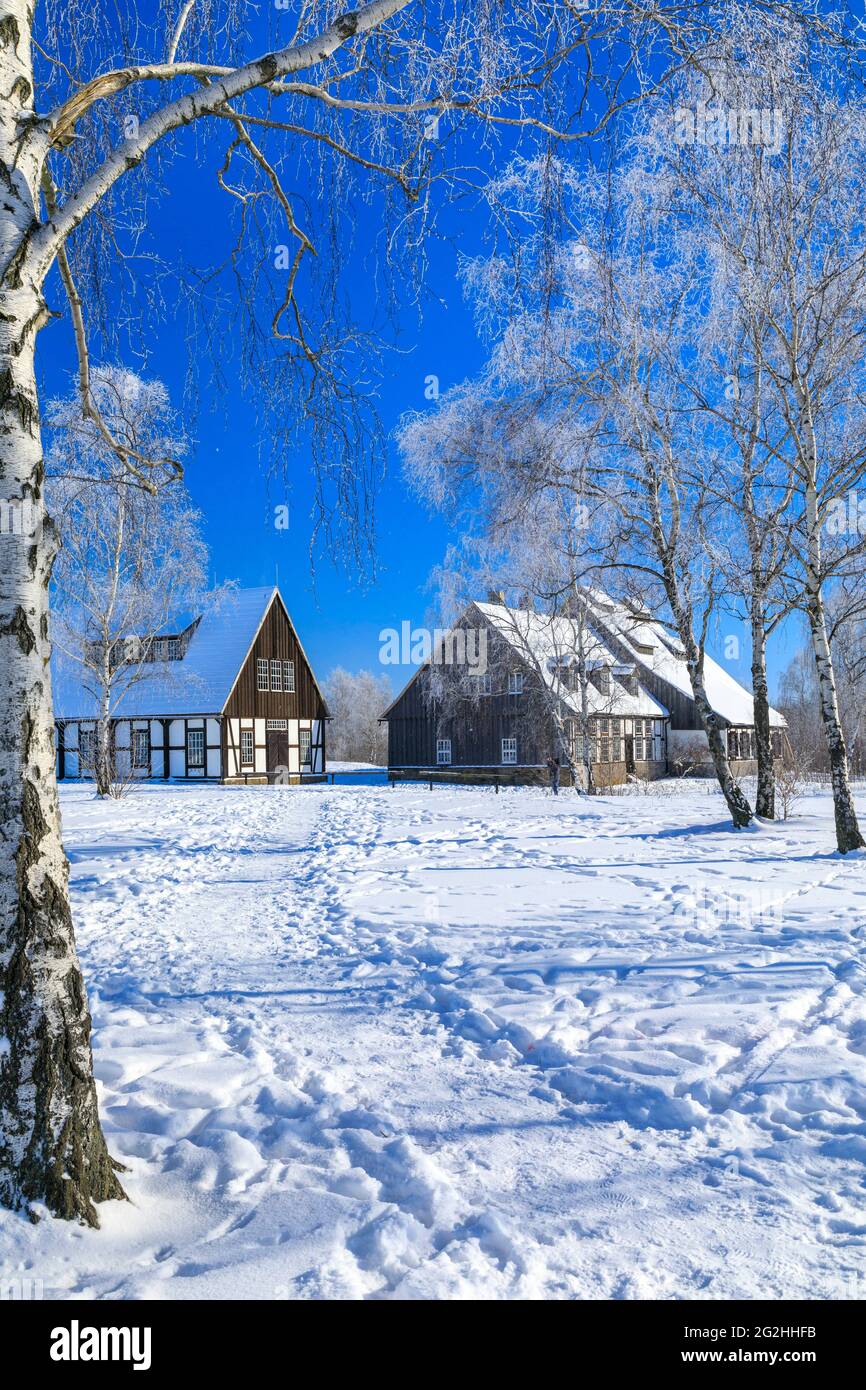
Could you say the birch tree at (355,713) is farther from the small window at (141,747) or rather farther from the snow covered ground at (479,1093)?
the snow covered ground at (479,1093)

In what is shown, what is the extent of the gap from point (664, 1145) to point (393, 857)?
8.47m

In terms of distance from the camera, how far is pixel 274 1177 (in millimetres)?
3242

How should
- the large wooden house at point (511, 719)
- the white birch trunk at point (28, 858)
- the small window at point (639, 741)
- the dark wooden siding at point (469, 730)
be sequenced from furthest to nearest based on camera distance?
the small window at point (639, 741) < the dark wooden siding at point (469, 730) < the large wooden house at point (511, 719) < the white birch trunk at point (28, 858)

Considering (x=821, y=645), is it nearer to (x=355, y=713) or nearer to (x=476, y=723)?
(x=476, y=723)

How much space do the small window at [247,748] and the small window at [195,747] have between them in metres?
1.62

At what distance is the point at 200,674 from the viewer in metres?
36.5

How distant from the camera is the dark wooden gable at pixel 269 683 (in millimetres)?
36344

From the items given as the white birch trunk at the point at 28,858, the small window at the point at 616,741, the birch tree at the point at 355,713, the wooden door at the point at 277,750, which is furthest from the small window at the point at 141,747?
the birch tree at the point at 355,713

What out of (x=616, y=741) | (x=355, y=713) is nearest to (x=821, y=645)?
(x=616, y=741)

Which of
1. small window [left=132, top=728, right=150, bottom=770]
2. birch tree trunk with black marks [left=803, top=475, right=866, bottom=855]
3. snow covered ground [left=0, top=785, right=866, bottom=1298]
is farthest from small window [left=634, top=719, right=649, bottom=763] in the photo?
snow covered ground [left=0, top=785, right=866, bottom=1298]

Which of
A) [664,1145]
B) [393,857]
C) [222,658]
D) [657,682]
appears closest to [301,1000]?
[664,1145]

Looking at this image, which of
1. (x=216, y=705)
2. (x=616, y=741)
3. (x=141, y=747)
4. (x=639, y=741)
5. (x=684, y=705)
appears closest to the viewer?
(x=216, y=705)

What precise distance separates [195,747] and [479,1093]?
33810 millimetres

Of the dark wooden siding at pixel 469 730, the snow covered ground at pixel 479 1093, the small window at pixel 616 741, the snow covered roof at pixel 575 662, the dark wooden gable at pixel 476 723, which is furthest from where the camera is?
the small window at pixel 616 741
